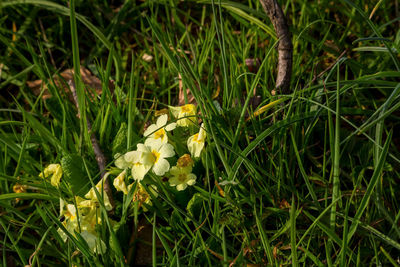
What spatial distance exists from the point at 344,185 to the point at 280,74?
1.45ft

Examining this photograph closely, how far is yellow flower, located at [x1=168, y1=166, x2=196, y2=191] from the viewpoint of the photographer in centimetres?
134

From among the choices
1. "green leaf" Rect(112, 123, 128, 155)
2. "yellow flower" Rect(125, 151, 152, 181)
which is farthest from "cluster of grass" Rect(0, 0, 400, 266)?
"yellow flower" Rect(125, 151, 152, 181)

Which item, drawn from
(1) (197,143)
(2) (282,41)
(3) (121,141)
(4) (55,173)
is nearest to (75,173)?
(4) (55,173)

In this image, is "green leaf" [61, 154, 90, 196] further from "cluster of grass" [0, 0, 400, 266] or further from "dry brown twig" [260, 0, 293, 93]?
"dry brown twig" [260, 0, 293, 93]

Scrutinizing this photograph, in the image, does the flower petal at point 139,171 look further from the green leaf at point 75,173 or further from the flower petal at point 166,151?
the green leaf at point 75,173

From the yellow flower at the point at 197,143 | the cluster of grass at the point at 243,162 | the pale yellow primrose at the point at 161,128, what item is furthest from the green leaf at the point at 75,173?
the yellow flower at the point at 197,143

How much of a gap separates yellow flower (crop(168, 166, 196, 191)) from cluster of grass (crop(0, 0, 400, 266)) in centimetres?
4

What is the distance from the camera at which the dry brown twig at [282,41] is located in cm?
146

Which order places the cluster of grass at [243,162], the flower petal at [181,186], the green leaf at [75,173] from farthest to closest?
the green leaf at [75,173] < the flower petal at [181,186] < the cluster of grass at [243,162]

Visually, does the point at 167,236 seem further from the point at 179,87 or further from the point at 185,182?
the point at 179,87

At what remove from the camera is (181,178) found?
136 centimetres

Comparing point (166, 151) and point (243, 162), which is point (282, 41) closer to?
point (243, 162)

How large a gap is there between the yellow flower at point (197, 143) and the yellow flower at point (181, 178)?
0.20 feet

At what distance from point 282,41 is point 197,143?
47 centimetres
